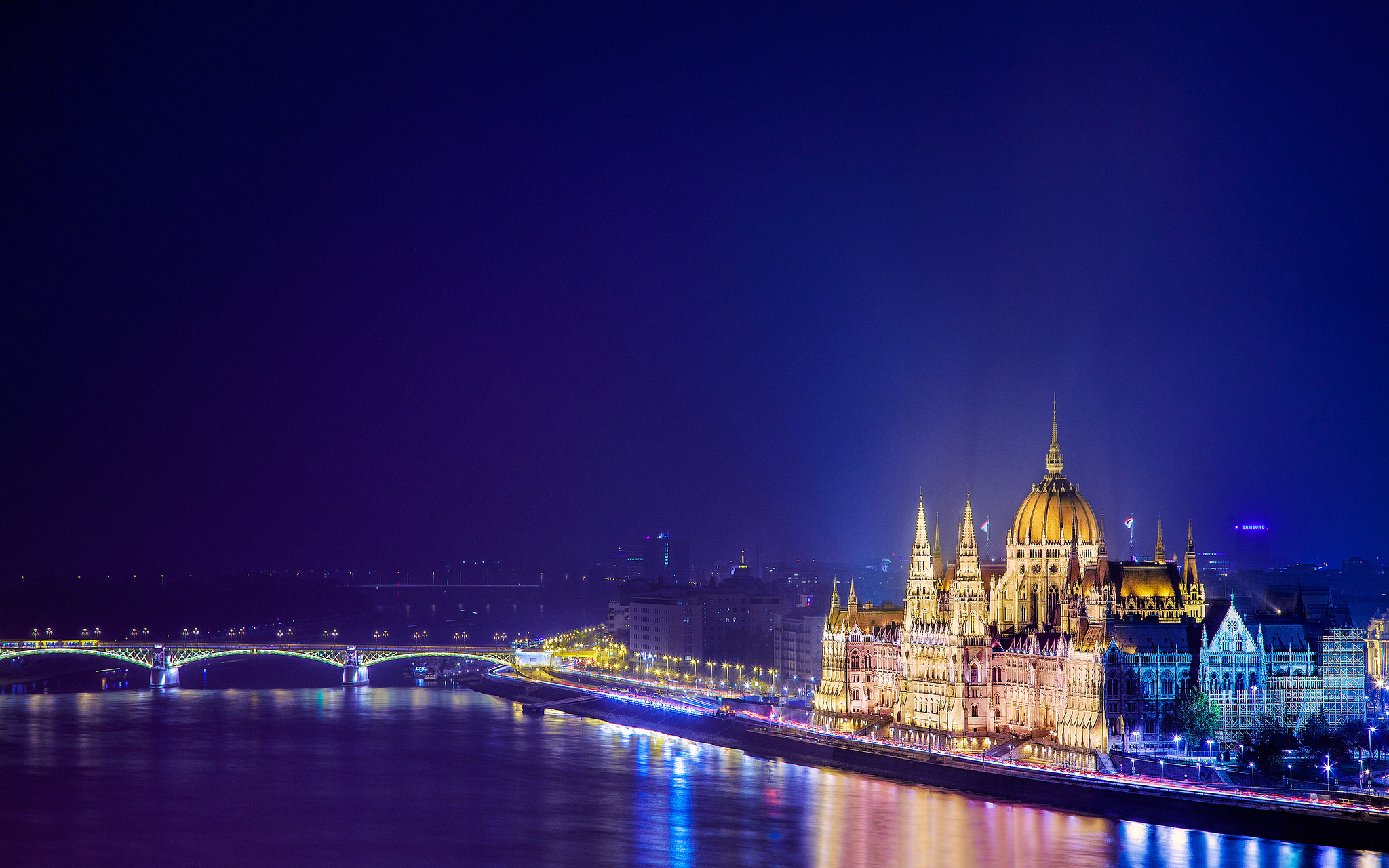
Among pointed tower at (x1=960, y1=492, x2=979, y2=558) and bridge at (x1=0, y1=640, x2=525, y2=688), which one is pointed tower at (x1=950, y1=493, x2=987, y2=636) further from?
bridge at (x1=0, y1=640, x2=525, y2=688)

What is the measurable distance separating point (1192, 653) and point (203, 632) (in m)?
130

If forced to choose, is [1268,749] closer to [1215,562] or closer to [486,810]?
[486,810]

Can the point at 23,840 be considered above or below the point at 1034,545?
below

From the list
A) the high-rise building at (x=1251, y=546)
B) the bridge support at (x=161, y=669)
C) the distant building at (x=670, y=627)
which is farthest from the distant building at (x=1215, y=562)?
the bridge support at (x=161, y=669)

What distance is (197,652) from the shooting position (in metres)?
136

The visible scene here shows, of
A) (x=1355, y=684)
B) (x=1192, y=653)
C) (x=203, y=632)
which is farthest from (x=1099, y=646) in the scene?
(x=203, y=632)

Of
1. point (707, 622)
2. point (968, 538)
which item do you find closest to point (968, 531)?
point (968, 538)

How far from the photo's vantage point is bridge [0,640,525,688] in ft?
426

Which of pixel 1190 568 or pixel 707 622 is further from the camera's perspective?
pixel 707 622

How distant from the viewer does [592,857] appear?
57531 mm

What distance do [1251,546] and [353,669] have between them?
85815 millimetres

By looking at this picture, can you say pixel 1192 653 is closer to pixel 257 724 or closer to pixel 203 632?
pixel 257 724

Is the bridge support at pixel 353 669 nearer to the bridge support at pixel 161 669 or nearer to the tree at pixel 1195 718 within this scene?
the bridge support at pixel 161 669

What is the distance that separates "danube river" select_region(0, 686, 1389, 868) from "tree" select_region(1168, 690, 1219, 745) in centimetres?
999
